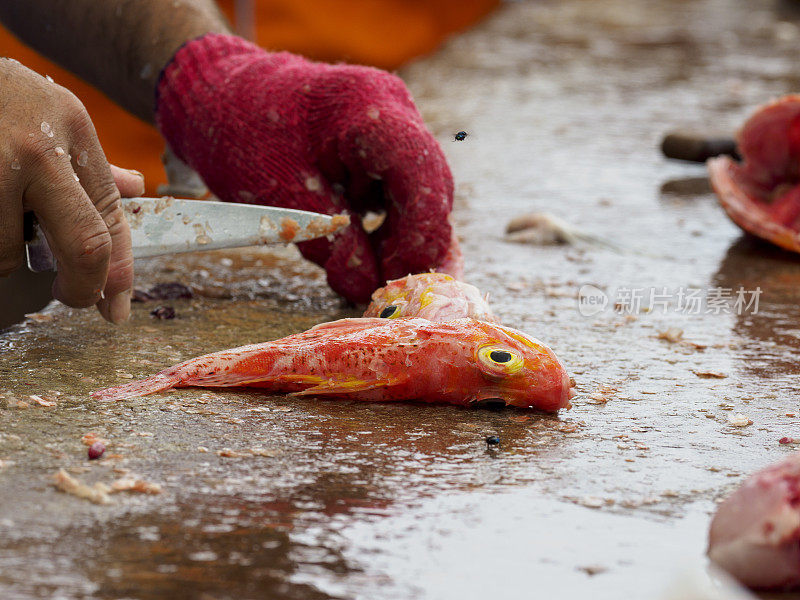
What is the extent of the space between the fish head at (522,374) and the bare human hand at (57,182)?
72 cm

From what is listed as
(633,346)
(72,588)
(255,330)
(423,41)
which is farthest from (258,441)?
(423,41)

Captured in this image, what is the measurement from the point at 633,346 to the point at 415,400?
633 millimetres

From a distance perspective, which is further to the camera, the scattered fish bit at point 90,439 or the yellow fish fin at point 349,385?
the yellow fish fin at point 349,385

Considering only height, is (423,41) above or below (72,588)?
below

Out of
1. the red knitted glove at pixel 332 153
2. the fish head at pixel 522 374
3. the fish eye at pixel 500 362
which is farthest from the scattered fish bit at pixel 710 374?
the red knitted glove at pixel 332 153

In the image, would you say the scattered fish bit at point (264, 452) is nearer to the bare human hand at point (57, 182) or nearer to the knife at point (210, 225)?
the bare human hand at point (57, 182)

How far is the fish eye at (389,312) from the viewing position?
2.13 meters

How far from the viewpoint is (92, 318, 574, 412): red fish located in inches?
72.1

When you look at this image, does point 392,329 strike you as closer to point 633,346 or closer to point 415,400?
point 415,400

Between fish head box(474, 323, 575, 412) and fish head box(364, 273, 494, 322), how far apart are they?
0.20m

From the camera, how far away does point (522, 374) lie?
1822mm

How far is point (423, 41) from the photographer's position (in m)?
7.53

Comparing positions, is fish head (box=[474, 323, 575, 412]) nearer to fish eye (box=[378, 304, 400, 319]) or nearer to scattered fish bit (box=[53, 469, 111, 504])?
fish eye (box=[378, 304, 400, 319])

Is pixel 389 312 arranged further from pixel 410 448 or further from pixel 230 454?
pixel 230 454
